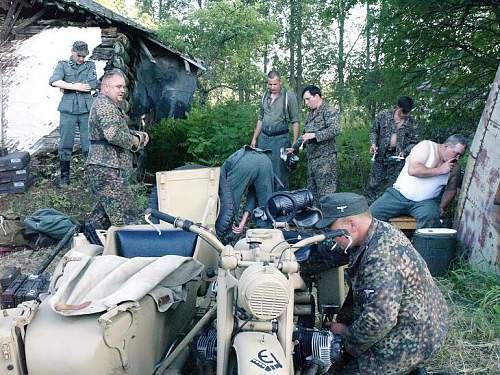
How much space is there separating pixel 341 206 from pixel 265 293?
0.84 metres

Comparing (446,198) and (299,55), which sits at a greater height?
(299,55)

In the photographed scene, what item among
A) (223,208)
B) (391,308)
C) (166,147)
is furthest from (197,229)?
(166,147)

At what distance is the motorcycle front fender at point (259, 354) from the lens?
264 centimetres

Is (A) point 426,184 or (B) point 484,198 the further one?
(A) point 426,184

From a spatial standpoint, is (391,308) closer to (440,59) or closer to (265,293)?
(265,293)

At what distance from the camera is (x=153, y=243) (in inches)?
169

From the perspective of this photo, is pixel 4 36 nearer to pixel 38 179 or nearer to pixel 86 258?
pixel 38 179

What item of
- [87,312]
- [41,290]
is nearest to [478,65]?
[41,290]

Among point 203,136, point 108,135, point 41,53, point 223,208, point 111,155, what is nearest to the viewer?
point 223,208

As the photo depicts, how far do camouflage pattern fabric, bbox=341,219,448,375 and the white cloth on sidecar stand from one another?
3.30 ft

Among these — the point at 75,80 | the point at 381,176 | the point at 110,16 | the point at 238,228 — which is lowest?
the point at 238,228

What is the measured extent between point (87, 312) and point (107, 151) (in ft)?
11.5

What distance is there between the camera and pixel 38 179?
9.20m

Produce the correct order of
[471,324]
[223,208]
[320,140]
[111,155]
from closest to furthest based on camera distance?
1. [471,324]
2. [223,208]
3. [111,155]
4. [320,140]
